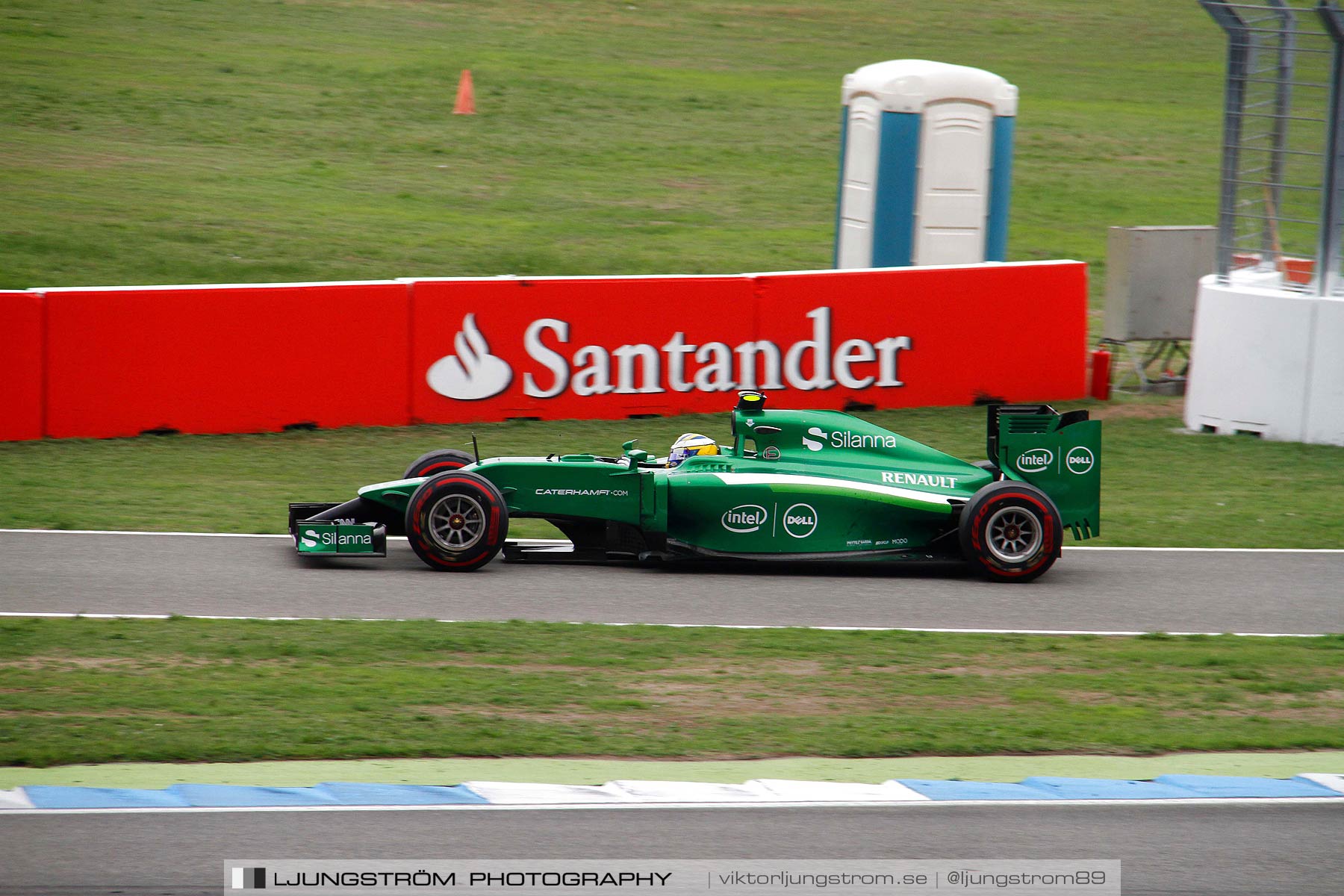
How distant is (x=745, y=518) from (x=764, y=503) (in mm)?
170

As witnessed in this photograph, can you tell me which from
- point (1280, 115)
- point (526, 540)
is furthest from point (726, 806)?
point (1280, 115)

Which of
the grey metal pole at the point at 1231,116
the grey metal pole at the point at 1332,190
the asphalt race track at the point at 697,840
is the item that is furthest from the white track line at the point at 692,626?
the grey metal pole at the point at 1231,116

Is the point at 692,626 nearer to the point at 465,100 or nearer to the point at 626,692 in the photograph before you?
the point at 626,692

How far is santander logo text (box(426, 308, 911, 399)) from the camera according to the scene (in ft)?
53.3

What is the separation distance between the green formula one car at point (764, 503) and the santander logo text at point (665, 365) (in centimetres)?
423

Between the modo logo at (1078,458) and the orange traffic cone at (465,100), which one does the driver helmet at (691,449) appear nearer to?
the modo logo at (1078,458)

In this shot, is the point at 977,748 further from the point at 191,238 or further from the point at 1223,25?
the point at 191,238

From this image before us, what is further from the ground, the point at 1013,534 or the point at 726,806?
the point at 1013,534

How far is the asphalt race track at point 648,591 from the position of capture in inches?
415

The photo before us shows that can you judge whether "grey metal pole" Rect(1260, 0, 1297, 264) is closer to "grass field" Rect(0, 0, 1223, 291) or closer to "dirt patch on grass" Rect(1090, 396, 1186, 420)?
"dirt patch on grass" Rect(1090, 396, 1186, 420)

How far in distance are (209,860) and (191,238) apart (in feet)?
56.7

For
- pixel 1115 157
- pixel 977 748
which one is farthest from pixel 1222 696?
pixel 1115 157

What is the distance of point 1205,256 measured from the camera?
20109 mm

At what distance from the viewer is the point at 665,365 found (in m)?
16.8
